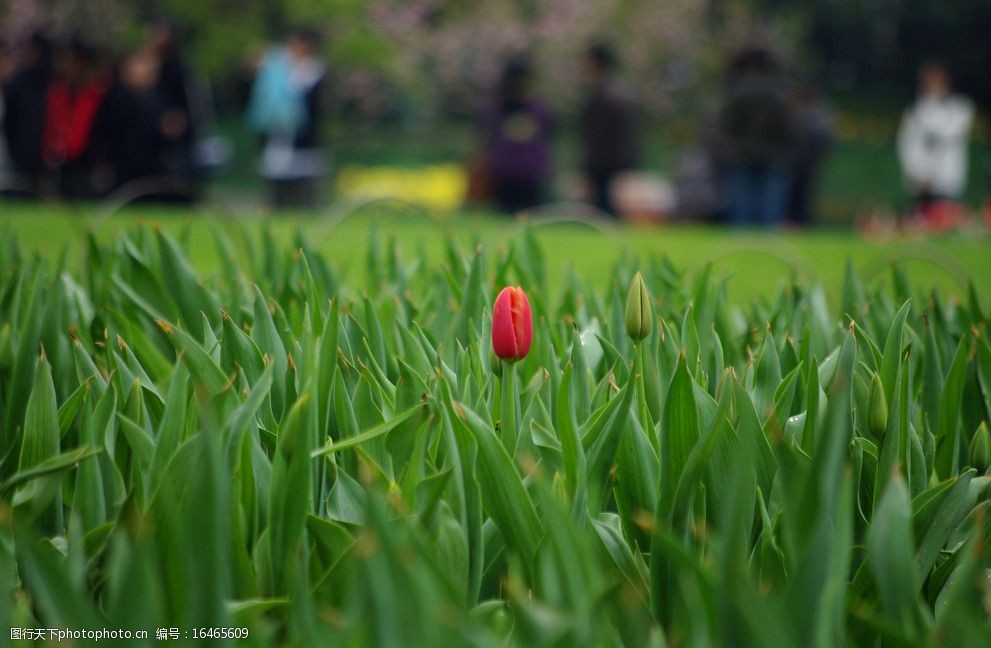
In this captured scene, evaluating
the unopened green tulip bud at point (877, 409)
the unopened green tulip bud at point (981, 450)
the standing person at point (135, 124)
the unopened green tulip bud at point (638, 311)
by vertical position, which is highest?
the standing person at point (135, 124)

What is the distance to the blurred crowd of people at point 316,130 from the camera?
28.6 ft

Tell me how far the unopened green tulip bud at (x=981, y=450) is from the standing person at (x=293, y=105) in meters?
9.01

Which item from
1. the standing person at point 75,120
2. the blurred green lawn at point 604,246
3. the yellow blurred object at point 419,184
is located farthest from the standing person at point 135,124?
the yellow blurred object at point 419,184

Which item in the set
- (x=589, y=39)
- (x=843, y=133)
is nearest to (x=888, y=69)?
(x=843, y=133)

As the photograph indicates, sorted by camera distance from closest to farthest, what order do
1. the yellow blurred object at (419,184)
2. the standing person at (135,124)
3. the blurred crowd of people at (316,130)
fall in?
the blurred crowd of people at (316,130) → the standing person at (135,124) → the yellow blurred object at (419,184)

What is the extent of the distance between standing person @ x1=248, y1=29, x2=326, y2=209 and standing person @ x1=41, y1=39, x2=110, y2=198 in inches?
53.6

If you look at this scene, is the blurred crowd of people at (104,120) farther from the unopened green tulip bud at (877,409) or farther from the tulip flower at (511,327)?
the unopened green tulip bud at (877,409)

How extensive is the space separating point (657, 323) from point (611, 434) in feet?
1.47

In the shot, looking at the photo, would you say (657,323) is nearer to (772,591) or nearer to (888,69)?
(772,591)

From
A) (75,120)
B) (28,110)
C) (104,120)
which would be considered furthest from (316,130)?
(28,110)

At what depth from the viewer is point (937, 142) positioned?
1070 centimetres

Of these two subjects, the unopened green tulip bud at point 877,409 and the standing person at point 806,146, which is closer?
the unopened green tulip bud at point 877,409

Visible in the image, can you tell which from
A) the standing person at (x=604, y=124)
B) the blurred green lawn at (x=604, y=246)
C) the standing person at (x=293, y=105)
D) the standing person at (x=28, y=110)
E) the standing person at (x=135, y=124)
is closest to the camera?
the blurred green lawn at (x=604, y=246)

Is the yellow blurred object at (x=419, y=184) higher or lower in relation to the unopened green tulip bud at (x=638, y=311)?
lower
